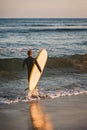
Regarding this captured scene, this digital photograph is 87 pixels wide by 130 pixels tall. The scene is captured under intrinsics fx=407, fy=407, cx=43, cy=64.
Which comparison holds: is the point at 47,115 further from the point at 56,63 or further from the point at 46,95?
the point at 56,63

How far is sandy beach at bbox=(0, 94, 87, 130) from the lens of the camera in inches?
347

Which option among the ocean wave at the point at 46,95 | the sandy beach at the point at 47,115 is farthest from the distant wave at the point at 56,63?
the sandy beach at the point at 47,115

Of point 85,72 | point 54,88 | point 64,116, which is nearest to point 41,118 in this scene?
point 64,116

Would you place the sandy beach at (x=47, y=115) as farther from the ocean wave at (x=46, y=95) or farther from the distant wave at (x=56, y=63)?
the distant wave at (x=56, y=63)

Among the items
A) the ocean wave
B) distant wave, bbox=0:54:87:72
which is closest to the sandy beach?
the ocean wave

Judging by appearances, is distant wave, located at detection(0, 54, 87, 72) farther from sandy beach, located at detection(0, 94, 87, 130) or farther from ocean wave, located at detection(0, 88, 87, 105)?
sandy beach, located at detection(0, 94, 87, 130)

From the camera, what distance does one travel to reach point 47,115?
32.3 ft

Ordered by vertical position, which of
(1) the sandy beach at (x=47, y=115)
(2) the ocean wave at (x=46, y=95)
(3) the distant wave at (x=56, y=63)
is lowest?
(3) the distant wave at (x=56, y=63)

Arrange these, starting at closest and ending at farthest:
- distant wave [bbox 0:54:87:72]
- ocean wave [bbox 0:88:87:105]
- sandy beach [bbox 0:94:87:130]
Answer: sandy beach [bbox 0:94:87:130] < ocean wave [bbox 0:88:87:105] < distant wave [bbox 0:54:87:72]

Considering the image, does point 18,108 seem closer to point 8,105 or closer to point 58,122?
point 8,105

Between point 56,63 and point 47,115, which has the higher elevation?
point 47,115

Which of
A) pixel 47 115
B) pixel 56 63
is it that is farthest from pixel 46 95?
pixel 56 63

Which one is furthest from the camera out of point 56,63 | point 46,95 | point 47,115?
point 56,63

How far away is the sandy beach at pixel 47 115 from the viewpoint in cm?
880
